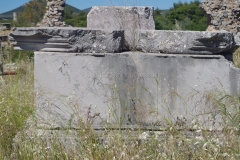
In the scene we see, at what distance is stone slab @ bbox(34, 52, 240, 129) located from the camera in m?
3.71

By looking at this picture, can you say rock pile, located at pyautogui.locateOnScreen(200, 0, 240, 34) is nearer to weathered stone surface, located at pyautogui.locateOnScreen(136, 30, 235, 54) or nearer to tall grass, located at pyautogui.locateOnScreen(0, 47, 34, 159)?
tall grass, located at pyautogui.locateOnScreen(0, 47, 34, 159)

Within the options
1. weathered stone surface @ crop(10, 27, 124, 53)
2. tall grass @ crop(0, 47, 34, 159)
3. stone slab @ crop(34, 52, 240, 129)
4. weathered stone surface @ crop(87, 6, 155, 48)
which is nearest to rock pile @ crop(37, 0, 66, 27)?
tall grass @ crop(0, 47, 34, 159)

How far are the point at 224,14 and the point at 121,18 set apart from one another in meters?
10.1

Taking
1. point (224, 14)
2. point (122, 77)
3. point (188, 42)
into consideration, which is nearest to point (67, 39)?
point (122, 77)

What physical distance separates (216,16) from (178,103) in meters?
10.6

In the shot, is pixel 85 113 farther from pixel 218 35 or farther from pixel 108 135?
pixel 218 35

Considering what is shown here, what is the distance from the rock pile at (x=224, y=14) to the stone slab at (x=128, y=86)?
10400mm

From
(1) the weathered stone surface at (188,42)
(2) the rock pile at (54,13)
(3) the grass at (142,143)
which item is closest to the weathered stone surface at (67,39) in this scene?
(1) the weathered stone surface at (188,42)

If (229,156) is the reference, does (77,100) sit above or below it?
above

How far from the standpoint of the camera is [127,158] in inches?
128

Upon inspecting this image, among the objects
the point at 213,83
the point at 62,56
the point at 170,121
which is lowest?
the point at 170,121

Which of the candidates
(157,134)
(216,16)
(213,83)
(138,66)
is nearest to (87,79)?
(138,66)

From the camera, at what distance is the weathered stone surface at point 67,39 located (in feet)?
12.3

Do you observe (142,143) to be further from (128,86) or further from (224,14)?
(224,14)
